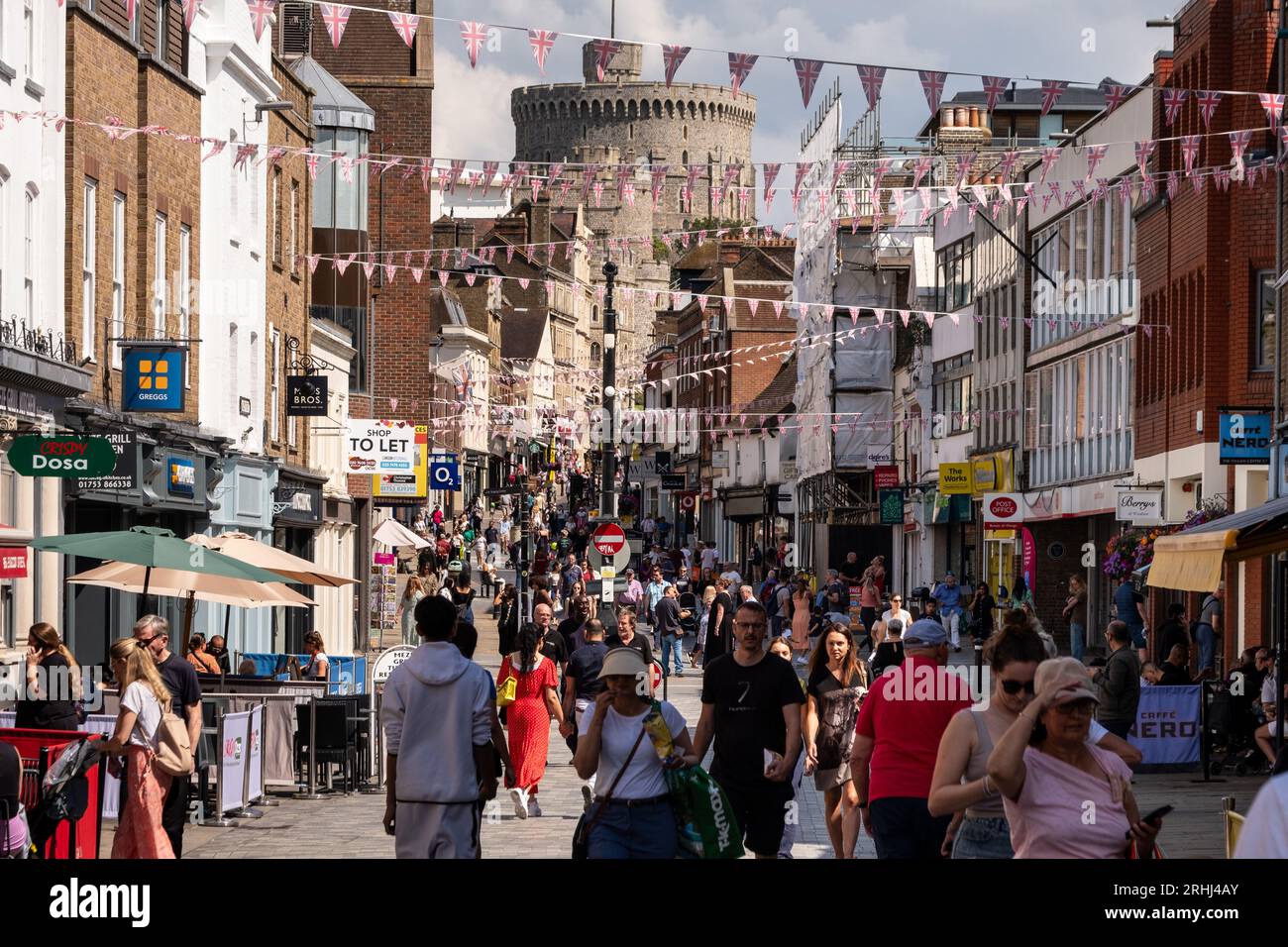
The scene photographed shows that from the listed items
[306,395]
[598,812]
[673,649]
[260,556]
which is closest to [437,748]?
[598,812]

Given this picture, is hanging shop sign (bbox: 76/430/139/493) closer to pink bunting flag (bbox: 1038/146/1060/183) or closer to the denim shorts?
pink bunting flag (bbox: 1038/146/1060/183)

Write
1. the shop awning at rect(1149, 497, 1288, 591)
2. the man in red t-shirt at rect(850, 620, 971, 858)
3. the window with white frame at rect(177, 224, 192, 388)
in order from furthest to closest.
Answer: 1. the window with white frame at rect(177, 224, 192, 388)
2. the shop awning at rect(1149, 497, 1288, 591)
3. the man in red t-shirt at rect(850, 620, 971, 858)

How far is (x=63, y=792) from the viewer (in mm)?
10617

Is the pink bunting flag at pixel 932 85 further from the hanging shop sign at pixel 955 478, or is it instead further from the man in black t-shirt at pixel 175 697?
the hanging shop sign at pixel 955 478

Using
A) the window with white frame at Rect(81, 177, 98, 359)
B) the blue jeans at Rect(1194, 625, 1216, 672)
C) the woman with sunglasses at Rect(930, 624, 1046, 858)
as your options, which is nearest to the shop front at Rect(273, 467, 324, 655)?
the window with white frame at Rect(81, 177, 98, 359)

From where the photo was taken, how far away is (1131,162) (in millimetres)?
39656

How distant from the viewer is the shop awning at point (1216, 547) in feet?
50.6

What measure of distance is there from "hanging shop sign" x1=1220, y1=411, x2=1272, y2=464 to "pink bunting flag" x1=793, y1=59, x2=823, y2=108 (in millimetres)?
14689

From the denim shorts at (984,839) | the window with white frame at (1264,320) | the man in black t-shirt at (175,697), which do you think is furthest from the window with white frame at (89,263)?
the denim shorts at (984,839)

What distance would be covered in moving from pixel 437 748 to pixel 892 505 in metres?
53.6

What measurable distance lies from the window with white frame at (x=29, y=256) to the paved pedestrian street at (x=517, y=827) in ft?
24.0

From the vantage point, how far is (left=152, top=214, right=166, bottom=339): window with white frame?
92.0 ft
